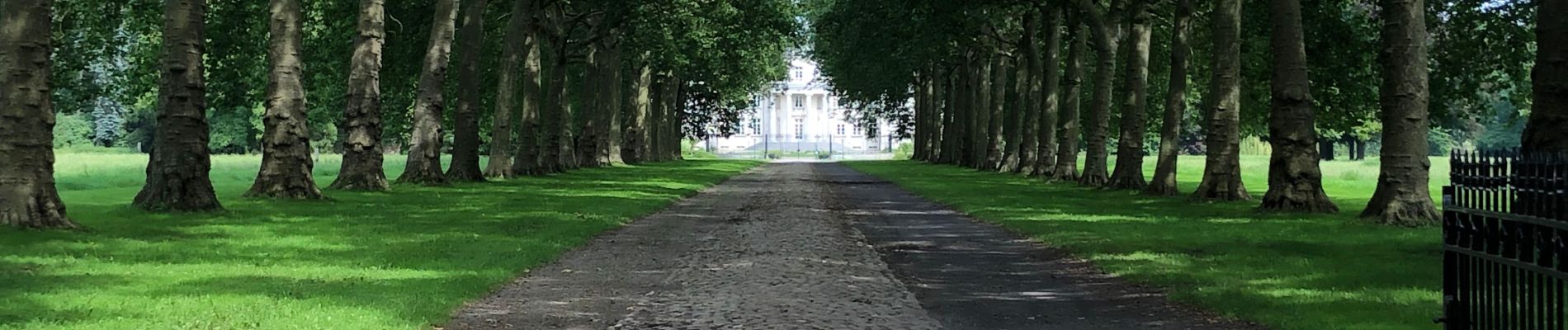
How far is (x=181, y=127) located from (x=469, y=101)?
1513cm

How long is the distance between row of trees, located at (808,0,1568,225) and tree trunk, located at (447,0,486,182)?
367 inches

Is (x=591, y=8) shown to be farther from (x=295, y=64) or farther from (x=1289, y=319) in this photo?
(x=1289, y=319)

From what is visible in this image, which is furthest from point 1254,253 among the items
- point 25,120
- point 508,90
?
point 508,90

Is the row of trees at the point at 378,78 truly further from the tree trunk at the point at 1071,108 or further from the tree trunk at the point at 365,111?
the tree trunk at the point at 1071,108

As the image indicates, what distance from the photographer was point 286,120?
2531 centimetres

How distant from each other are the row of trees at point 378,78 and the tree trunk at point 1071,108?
10146 mm

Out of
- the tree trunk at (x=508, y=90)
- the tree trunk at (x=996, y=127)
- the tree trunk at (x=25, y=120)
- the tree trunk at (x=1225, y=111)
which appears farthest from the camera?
the tree trunk at (x=996, y=127)

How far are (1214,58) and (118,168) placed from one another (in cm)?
3091

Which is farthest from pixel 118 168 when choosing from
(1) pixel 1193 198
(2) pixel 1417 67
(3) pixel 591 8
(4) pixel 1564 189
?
(4) pixel 1564 189

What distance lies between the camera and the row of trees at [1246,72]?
2022cm

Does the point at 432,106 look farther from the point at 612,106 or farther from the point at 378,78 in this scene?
the point at 612,106

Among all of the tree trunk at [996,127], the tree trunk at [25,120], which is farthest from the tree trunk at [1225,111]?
the tree trunk at [996,127]

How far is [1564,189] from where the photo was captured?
6.26 m

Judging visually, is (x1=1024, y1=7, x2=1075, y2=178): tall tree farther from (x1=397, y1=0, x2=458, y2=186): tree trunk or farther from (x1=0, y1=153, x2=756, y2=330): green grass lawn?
(x1=0, y1=153, x2=756, y2=330): green grass lawn
